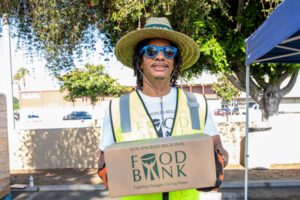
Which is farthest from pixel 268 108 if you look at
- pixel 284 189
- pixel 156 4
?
pixel 156 4

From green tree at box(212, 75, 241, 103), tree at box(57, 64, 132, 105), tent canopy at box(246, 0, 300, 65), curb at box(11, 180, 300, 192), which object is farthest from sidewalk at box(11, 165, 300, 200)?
tree at box(57, 64, 132, 105)

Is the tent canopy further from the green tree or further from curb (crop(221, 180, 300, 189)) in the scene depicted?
the green tree

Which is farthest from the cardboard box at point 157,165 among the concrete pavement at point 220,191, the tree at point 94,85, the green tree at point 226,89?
the tree at point 94,85

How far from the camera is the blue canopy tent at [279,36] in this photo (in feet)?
7.75

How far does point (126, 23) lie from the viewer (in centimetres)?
508

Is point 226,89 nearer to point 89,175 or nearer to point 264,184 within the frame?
point 89,175

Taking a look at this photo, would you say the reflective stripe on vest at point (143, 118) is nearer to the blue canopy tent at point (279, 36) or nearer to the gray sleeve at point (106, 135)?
the gray sleeve at point (106, 135)

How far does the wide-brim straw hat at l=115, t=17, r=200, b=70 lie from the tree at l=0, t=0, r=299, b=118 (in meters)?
2.62

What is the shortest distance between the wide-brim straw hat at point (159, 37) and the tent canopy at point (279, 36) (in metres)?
0.90

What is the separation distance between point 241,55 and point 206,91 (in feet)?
121

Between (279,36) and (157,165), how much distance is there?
1.90m

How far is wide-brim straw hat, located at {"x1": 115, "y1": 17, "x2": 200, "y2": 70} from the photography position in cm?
167

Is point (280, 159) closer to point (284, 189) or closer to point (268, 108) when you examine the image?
point (268, 108)

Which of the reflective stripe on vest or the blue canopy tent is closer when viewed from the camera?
the reflective stripe on vest
